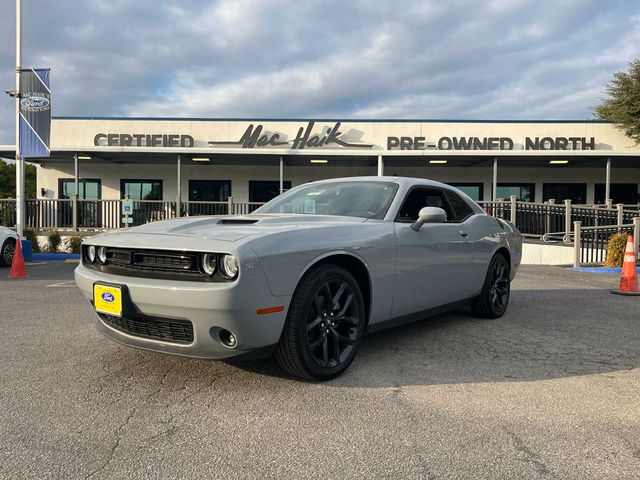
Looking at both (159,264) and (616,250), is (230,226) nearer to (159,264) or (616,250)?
(159,264)

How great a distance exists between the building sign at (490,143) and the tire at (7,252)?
13.1 m

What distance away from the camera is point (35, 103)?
13211 millimetres

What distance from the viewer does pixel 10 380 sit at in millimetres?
3293

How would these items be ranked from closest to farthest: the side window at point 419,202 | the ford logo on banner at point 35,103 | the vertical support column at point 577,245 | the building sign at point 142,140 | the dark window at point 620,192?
the side window at point 419,202 → the vertical support column at point 577,245 → the ford logo on banner at point 35,103 → the building sign at point 142,140 → the dark window at point 620,192

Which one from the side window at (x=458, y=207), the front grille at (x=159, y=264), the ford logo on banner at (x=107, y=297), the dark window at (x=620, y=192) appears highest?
the dark window at (x=620, y=192)

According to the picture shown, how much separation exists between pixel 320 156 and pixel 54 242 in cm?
907

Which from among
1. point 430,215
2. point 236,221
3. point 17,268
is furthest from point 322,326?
point 17,268

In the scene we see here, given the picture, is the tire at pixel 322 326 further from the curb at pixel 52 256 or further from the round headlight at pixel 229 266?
the curb at pixel 52 256

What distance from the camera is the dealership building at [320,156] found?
698 inches

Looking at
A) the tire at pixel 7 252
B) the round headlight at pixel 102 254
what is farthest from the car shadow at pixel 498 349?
the tire at pixel 7 252

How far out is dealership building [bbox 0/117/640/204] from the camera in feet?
58.2

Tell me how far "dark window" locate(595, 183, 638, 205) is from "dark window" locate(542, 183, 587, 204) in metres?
0.61

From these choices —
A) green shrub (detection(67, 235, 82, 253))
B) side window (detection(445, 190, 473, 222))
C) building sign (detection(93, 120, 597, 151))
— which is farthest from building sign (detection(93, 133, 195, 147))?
side window (detection(445, 190, 473, 222))

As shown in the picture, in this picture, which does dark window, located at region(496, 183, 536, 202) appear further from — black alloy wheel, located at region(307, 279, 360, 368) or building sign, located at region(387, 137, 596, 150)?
black alloy wheel, located at region(307, 279, 360, 368)
